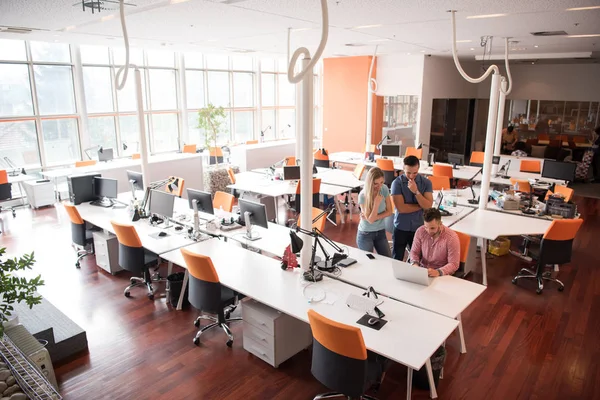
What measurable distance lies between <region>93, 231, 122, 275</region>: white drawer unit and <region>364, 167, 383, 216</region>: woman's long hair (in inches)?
142

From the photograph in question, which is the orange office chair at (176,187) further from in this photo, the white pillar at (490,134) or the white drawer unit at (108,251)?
the white pillar at (490,134)

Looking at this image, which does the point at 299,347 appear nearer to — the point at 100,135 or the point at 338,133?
the point at 100,135

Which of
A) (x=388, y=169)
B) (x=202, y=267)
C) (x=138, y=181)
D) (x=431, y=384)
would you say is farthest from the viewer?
(x=388, y=169)

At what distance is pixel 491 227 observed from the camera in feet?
19.0

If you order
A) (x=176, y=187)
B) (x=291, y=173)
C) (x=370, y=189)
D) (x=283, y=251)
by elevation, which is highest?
(x=370, y=189)

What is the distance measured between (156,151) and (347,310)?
11.0m

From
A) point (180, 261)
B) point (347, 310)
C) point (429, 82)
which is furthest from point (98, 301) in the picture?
point (429, 82)

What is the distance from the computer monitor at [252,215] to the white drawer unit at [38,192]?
6.65 m

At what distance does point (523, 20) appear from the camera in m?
5.62

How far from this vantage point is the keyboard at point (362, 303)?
11.9 feet

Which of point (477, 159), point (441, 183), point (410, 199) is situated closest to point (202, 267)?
point (410, 199)

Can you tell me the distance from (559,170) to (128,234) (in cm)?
752

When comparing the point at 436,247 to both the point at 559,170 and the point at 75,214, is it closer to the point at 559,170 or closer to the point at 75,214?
the point at 75,214

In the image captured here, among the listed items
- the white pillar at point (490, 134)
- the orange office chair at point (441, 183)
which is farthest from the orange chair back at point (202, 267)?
the orange office chair at point (441, 183)
